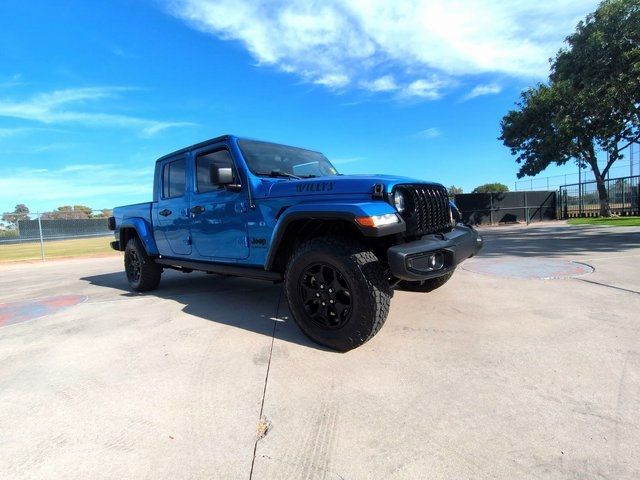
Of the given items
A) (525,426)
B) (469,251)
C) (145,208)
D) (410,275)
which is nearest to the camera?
(525,426)

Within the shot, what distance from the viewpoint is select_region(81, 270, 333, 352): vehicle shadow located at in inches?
155

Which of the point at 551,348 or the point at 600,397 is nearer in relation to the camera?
the point at 600,397

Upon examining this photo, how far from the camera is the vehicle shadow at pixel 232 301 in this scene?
3928 mm

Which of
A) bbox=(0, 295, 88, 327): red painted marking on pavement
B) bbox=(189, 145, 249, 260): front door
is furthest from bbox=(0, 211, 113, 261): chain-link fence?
bbox=(189, 145, 249, 260): front door

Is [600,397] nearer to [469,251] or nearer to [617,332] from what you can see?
[617,332]

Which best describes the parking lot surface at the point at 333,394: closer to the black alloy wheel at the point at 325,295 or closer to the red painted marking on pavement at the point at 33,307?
the black alloy wheel at the point at 325,295

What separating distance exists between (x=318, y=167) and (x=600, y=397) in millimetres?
3585

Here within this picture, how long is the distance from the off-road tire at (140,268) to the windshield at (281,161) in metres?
2.74

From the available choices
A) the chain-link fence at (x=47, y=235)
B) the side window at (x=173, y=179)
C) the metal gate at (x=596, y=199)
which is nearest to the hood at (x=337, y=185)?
the side window at (x=173, y=179)

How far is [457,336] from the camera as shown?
3424mm

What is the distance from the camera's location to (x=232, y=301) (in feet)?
16.9

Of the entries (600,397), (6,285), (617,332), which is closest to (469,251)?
(617,332)

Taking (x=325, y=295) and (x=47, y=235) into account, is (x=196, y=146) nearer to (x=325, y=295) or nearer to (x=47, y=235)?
(x=325, y=295)

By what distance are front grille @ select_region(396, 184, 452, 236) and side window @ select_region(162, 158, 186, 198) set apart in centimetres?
315
